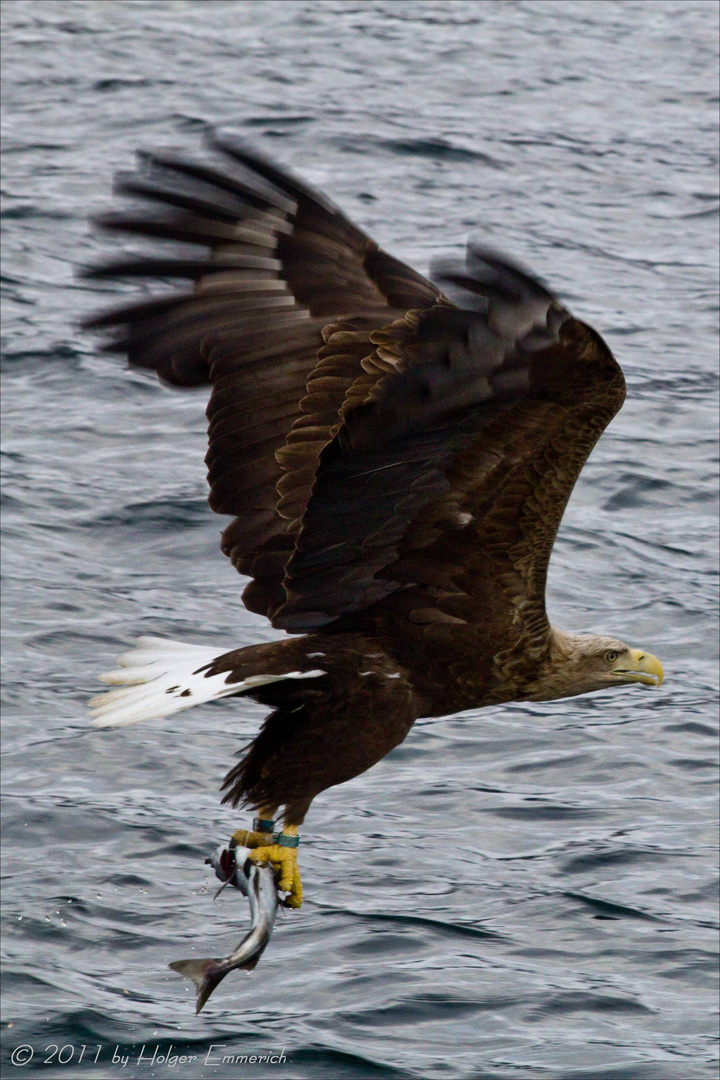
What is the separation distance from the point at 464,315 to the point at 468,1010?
3.24 m

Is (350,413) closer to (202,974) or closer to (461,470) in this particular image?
(461,470)

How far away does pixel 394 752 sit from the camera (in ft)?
26.6

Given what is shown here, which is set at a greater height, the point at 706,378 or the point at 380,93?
the point at 380,93

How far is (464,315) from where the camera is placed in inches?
165

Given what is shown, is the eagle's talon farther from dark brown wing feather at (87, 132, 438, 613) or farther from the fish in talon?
dark brown wing feather at (87, 132, 438, 613)

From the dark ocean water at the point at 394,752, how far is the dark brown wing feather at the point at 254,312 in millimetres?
1858

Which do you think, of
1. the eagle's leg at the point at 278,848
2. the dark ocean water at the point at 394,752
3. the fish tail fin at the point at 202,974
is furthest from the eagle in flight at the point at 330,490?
the dark ocean water at the point at 394,752

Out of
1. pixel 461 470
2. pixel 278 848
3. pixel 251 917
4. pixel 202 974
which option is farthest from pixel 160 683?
pixel 461 470

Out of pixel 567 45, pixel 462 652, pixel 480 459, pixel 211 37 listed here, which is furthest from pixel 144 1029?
pixel 567 45

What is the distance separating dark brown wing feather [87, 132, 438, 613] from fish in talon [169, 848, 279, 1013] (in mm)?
747

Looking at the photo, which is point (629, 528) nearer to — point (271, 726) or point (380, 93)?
point (271, 726)

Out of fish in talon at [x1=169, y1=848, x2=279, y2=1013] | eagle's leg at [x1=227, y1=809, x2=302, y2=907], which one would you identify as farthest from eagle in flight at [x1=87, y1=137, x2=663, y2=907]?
fish in talon at [x1=169, y1=848, x2=279, y2=1013]

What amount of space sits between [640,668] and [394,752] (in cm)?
225

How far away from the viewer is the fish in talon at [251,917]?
4.82m
